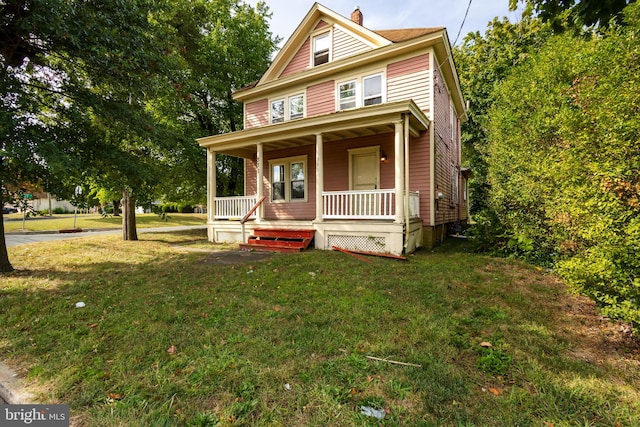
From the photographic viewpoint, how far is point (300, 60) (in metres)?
11.6

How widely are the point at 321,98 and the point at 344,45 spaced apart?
203 cm

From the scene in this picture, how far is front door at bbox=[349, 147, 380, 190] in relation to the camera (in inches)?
387

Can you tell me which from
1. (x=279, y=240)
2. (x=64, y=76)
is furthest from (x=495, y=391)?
(x=64, y=76)

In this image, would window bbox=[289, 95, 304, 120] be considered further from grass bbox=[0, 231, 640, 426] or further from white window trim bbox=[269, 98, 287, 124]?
grass bbox=[0, 231, 640, 426]

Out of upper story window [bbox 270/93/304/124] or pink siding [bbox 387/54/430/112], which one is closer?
pink siding [bbox 387/54/430/112]

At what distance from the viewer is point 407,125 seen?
7.46 m

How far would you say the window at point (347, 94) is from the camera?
10.2m

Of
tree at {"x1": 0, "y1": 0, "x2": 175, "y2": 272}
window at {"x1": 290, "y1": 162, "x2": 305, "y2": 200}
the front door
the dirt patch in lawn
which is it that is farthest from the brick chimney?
the dirt patch in lawn

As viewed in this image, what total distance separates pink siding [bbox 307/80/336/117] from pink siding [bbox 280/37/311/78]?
1117 mm

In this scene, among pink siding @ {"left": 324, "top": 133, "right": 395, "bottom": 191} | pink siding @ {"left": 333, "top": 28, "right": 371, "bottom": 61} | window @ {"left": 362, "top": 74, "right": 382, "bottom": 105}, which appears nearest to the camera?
pink siding @ {"left": 324, "top": 133, "right": 395, "bottom": 191}

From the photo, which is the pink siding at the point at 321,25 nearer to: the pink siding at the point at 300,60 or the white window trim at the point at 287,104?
the pink siding at the point at 300,60

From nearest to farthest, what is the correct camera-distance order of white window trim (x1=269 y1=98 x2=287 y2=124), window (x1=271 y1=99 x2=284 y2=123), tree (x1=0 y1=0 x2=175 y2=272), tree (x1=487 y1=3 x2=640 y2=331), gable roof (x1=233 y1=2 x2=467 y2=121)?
tree (x1=487 y1=3 x2=640 y2=331) < tree (x1=0 y1=0 x2=175 y2=272) < gable roof (x1=233 y1=2 x2=467 y2=121) < white window trim (x1=269 y1=98 x2=287 y2=124) < window (x1=271 y1=99 x2=284 y2=123)

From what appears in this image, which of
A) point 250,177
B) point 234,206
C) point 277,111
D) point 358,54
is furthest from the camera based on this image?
point 250,177

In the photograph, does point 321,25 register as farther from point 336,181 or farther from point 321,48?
point 336,181
